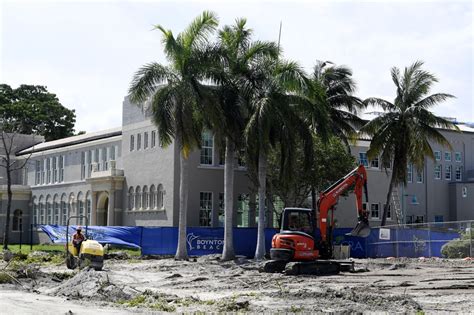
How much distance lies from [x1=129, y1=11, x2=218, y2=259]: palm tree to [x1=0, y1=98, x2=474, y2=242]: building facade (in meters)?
3.10

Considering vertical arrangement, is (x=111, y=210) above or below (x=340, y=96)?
below

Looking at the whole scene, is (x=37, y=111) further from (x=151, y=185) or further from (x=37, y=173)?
(x=151, y=185)

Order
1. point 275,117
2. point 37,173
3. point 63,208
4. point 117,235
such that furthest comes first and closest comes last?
point 37,173, point 63,208, point 117,235, point 275,117

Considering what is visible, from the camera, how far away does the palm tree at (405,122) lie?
160ft

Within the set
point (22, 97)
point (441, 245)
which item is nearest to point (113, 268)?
point (441, 245)

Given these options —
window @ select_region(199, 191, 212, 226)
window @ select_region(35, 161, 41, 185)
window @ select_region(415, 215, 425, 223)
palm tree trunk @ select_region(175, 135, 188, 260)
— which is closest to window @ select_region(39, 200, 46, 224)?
window @ select_region(35, 161, 41, 185)

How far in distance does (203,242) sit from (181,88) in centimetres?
972

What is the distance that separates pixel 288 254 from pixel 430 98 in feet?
75.4

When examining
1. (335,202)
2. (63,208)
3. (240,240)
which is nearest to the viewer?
(335,202)

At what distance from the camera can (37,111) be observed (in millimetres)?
91438

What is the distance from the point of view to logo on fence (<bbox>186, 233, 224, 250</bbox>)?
4281 centimetres

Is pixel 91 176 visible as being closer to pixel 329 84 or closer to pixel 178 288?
pixel 329 84

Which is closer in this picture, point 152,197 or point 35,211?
point 152,197

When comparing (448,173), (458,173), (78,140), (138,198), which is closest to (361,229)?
(138,198)
